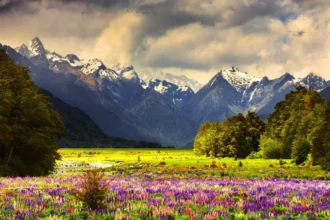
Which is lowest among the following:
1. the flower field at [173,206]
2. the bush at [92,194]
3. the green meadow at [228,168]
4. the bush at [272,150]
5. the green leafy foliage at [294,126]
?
the green meadow at [228,168]

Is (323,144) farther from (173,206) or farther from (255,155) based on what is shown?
(255,155)

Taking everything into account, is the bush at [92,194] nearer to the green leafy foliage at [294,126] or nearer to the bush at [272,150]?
the green leafy foliage at [294,126]

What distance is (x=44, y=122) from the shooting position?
45.1 m

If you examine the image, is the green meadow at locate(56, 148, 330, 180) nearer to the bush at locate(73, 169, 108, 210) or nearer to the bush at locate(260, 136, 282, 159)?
the bush at locate(260, 136, 282, 159)

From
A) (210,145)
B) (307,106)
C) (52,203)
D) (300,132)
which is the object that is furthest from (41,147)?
(210,145)

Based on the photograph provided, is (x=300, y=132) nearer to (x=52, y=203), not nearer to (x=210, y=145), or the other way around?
(x=210, y=145)

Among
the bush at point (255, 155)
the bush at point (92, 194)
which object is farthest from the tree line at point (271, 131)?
the bush at point (92, 194)

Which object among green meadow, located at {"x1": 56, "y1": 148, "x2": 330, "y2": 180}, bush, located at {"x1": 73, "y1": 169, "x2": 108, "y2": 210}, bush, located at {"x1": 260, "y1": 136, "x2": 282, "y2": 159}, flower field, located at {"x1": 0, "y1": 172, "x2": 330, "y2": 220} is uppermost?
bush, located at {"x1": 260, "y1": 136, "x2": 282, "y2": 159}

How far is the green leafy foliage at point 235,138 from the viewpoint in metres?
130

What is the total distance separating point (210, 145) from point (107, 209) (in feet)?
423

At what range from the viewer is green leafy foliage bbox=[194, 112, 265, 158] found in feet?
428

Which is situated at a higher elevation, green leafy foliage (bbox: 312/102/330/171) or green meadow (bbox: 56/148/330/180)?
green leafy foliage (bbox: 312/102/330/171)

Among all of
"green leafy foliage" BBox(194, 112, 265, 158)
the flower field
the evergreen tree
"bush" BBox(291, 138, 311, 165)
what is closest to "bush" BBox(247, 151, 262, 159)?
"green leafy foliage" BBox(194, 112, 265, 158)

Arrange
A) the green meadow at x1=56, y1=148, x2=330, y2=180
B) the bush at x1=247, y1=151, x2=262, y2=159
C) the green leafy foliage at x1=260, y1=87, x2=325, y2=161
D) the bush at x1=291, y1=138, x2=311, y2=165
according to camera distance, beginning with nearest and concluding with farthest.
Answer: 1. the green meadow at x1=56, y1=148, x2=330, y2=180
2. the bush at x1=291, y1=138, x2=311, y2=165
3. the green leafy foliage at x1=260, y1=87, x2=325, y2=161
4. the bush at x1=247, y1=151, x2=262, y2=159
